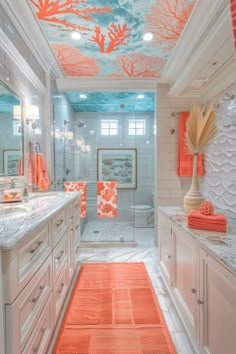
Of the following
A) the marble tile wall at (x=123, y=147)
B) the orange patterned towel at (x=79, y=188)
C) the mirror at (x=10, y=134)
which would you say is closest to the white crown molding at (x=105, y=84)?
the marble tile wall at (x=123, y=147)

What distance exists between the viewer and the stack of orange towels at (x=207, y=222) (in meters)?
1.41

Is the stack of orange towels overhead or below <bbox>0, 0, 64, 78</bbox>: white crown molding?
below

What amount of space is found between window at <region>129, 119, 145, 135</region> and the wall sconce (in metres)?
2.60

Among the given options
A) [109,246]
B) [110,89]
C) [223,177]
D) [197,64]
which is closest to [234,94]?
[197,64]

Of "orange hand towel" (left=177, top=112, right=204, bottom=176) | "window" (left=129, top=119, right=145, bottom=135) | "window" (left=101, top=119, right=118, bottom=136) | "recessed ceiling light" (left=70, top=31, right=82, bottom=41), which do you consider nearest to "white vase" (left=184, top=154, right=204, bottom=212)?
"orange hand towel" (left=177, top=112, right=204, bottom=176)

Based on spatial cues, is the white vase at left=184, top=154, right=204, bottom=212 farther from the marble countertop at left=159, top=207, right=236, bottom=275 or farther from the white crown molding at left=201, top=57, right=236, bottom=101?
the white crown molding at left=201, top=57, right=236, bottom=101

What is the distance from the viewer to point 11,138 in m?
2.11

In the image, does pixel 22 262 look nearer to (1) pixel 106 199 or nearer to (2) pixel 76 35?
(2) pixel 76 35

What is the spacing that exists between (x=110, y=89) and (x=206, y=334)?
10.7 ft

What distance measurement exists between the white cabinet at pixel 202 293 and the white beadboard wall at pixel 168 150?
166cm

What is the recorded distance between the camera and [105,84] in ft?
11.4

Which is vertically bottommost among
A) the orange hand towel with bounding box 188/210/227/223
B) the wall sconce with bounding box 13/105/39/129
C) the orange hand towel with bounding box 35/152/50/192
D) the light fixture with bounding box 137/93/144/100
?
the orange hand towel with bounding box 188/210/227/223

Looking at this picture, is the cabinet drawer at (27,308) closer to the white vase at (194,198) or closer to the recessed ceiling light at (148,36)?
the white vase at (194,198)

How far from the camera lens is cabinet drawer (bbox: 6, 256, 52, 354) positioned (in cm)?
89
